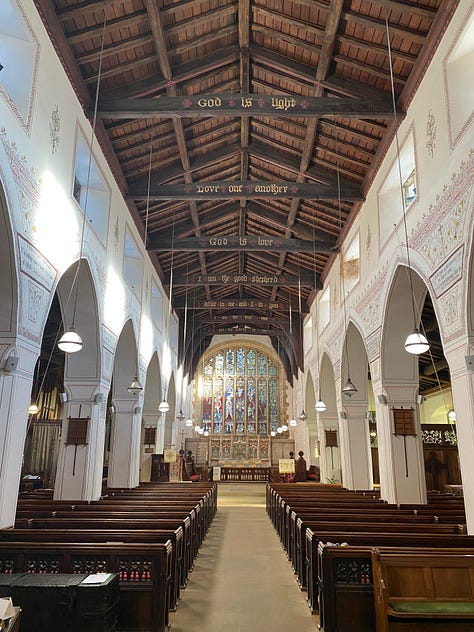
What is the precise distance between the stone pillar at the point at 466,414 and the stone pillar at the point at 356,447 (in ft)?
21.0

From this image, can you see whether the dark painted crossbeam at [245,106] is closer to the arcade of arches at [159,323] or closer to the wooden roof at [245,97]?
the wooden roof at [245,97]

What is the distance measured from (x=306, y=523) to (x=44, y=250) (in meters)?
5.04

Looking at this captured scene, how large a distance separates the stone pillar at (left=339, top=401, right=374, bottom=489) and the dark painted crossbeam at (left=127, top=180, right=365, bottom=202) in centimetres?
539

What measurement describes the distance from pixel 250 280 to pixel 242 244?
2.54 metres

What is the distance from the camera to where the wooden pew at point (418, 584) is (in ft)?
13.1

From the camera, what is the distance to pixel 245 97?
839cm

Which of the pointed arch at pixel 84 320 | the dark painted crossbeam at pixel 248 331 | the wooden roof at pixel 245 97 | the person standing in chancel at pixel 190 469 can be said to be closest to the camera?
the wooden roof at pixel 245 97

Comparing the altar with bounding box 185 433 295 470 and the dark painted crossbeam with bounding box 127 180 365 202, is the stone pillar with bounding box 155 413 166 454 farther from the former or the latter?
the altar with bounding box 185 433 295 470

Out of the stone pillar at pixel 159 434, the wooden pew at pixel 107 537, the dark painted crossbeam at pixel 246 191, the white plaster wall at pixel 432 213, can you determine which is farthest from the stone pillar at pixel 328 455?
the wooden pew at pixel 107 537

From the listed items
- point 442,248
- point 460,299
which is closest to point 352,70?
point 442,248

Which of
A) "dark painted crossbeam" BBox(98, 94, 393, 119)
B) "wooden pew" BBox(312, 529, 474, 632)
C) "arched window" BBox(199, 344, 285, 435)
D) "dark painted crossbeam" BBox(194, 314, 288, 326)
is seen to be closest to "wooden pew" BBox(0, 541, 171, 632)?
"wooden pew" BBox(312, 529, 474, 632)

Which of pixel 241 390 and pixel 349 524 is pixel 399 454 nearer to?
pixel 349 524

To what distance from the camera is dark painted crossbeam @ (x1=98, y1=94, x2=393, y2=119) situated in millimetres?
8289

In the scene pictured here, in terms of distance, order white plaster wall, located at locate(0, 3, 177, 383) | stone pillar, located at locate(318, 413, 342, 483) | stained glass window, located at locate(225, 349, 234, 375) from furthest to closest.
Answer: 1. stained glass window, located at locate(225, 349, 234, 375)
2. stone pillar, located at locate(318, 413, 342, 483)
3. white plaster wall, located at locate(0, 3, 177, 383)
